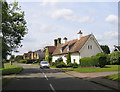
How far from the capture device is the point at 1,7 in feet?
60.6

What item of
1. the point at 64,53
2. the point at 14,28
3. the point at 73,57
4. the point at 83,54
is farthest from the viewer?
the point at 64,53

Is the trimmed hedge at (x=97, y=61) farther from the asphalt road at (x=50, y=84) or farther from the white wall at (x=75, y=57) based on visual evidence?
the asphalt road at (x=50, y=84)

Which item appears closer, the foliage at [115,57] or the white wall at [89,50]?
the white wall at [89,50]

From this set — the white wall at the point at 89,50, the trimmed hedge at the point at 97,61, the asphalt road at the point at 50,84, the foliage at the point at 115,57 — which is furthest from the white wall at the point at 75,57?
the asphalt road at the point at 50,84

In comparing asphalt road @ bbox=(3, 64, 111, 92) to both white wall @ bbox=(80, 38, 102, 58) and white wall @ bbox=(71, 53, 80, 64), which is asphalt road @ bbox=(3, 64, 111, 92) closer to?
white wall @ bbox=(80, 38, 102, 58)

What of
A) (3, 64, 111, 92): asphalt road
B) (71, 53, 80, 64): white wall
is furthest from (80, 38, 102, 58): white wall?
(3, 64, 111, 92): asphalt road

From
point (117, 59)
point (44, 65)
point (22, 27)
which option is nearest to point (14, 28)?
point (22, 27)

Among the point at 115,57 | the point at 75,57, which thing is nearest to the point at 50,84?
the point at 75,57

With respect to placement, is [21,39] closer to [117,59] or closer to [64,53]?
[64,53]

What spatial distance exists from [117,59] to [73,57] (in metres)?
11.1

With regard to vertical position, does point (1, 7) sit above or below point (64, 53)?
above

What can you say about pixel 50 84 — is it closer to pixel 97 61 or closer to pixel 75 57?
pixel 97 61

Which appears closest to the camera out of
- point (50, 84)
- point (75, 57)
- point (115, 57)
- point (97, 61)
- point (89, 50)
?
point (50, 84)

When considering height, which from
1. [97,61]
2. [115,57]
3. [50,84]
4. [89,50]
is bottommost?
[50,84]
